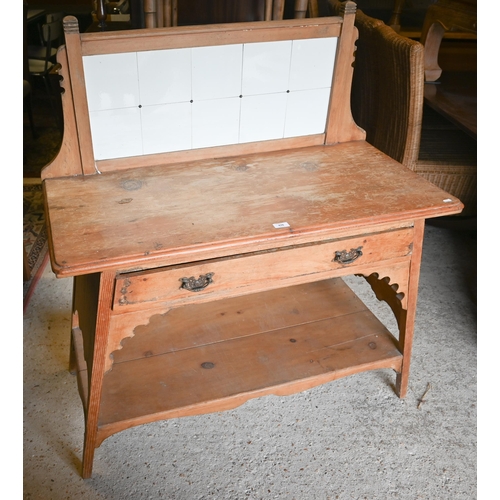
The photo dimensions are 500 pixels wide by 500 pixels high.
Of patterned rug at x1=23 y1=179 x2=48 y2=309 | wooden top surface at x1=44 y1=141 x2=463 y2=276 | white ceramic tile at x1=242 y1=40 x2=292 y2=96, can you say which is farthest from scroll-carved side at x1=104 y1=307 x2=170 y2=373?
patterned rug at x1=23 y1=179 x2=48 y2=309

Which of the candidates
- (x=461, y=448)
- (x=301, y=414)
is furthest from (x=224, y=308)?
(x=461, y=448)

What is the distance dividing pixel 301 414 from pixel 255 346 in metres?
0.28

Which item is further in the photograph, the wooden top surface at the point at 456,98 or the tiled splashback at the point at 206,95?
the wooden top surface at the point at 456,98

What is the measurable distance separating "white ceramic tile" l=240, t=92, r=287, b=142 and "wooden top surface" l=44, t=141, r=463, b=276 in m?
0.07

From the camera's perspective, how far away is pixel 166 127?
1.65m

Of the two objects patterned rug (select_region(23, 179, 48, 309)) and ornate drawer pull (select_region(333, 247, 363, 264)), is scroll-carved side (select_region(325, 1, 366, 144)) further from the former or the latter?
patterned rug (select_region(23, 179, 48, 309))

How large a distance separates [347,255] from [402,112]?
106 centimetres

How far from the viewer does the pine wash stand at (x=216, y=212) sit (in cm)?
138

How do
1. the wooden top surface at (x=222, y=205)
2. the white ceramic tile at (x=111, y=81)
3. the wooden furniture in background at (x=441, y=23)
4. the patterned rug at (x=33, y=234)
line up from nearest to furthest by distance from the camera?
the wooden top surface at (x=222, y=205) < the white ceramic tile at (x=111, y=81) < the patterned rug at (x=33, y=234) < the wooden furniture in background at (x=441, y=23)

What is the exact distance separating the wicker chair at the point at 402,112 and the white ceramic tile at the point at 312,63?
566 millimetres

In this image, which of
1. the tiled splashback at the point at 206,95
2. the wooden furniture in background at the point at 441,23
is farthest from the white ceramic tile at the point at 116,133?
the wooden furniture in background at the point at 441,23

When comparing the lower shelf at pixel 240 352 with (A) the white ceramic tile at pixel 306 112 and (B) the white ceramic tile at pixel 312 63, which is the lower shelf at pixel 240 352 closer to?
(A) the white ceramic tile at pixel 306 112

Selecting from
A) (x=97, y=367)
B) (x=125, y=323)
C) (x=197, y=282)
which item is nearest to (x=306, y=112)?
Answer: (x=197, y=282)

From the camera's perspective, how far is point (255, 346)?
Result: 1.84m
